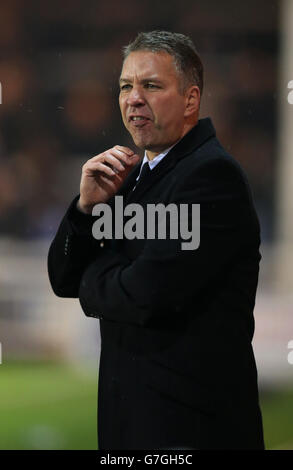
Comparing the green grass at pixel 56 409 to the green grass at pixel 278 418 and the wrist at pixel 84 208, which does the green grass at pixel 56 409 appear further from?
the wrist at pixel 84 208

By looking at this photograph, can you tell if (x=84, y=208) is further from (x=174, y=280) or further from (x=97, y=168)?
(x=174, y=280)

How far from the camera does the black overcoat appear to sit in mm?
1510

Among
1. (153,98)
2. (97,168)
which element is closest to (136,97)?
(153,98)

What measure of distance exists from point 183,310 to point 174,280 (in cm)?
6

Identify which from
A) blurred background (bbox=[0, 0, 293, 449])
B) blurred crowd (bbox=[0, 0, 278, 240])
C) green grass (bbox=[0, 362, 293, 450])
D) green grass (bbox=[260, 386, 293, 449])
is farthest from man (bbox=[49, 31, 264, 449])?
blurred crowd (bbox=[0, 0, 278, 240])

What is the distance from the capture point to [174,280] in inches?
59.1

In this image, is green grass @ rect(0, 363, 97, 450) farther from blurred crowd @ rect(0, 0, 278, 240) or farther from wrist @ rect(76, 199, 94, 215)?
wrist @ rect(76, 199, 94, 215)

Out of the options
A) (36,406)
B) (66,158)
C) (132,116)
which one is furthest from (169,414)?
(66,158)

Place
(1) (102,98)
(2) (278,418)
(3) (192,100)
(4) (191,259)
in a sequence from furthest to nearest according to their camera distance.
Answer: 1. (1) (102,98)
2. (2) (278,418)
3. (3) (192,100)
4. (4) (191,259)

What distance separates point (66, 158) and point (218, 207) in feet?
19.2

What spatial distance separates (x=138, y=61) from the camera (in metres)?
1.58

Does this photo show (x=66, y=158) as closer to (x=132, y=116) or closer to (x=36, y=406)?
(x=36, y=406)

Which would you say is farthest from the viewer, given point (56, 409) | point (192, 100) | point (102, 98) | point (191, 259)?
point (102, 98)

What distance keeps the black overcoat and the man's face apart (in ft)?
0.18
